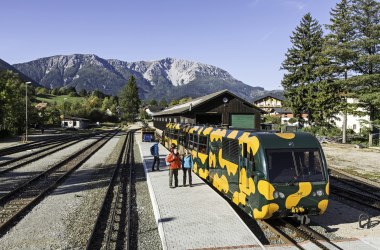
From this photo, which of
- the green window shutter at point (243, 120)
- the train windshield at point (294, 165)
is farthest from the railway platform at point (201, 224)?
the green window shutter at point (243, 120)

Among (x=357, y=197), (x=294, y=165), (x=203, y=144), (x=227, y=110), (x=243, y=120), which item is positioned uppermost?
(x=227, y=110)

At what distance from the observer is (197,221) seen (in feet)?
35.8

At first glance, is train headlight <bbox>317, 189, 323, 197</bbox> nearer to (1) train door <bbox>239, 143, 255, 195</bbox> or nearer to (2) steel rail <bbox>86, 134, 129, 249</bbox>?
(1) train door <bbox>239, 143, 255, 195</bbox>

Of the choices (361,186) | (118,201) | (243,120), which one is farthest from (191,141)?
(243,120)

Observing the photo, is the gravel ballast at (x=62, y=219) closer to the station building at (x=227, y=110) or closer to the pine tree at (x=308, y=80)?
the station building at (x=227, y=110)

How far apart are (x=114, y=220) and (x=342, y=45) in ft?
125

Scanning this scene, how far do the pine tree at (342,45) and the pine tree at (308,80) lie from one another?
3.14 meters

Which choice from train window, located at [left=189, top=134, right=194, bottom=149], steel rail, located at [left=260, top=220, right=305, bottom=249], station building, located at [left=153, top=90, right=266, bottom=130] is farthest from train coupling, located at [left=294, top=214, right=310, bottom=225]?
station building, located at [left=153, top=90, right=266, bottom=130]

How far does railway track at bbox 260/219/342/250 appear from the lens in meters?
9.45

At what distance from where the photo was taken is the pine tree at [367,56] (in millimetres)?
37844

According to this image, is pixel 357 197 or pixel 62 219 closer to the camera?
pixel 62 219

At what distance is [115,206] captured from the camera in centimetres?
1332

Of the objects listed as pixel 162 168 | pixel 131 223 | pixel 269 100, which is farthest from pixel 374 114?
pixel 269 100

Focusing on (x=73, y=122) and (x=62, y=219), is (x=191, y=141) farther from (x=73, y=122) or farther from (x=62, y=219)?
(x=73, y=122)
